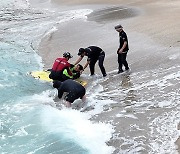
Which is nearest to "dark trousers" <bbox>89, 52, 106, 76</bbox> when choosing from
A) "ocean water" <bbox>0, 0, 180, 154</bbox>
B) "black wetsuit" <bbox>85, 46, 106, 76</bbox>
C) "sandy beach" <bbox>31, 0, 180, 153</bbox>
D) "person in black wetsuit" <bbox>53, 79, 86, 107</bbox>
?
"black wetsuit" <bbox>85, 46, 106, 76</bbox>

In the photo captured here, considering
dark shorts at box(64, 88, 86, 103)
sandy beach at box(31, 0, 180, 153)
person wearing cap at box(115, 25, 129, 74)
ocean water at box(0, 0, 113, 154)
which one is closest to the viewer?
ocean water at box(0, 0, 113, 154)

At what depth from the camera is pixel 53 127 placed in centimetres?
951

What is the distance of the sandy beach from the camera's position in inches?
556

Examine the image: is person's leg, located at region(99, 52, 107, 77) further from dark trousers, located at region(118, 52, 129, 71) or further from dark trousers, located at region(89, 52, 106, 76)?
dark trousers, located at region(118, 52, 129, 71)

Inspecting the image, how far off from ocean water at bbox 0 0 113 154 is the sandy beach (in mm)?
506

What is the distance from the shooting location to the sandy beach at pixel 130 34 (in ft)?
46.3

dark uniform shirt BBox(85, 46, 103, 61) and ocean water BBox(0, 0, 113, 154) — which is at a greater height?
dark uniform shirt BBox(85, 46, 103, 61)

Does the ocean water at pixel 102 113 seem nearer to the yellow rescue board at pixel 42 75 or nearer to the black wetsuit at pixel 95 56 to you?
the yellow rescue board at pixel 42 75

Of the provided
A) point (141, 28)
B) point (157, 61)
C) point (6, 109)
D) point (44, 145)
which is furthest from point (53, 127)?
point (141, 28)

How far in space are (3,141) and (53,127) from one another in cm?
132

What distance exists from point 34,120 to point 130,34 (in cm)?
892

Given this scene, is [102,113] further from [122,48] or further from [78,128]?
[122,48]

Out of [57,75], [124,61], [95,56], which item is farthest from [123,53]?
[57,75]

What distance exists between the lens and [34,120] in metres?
10.0
